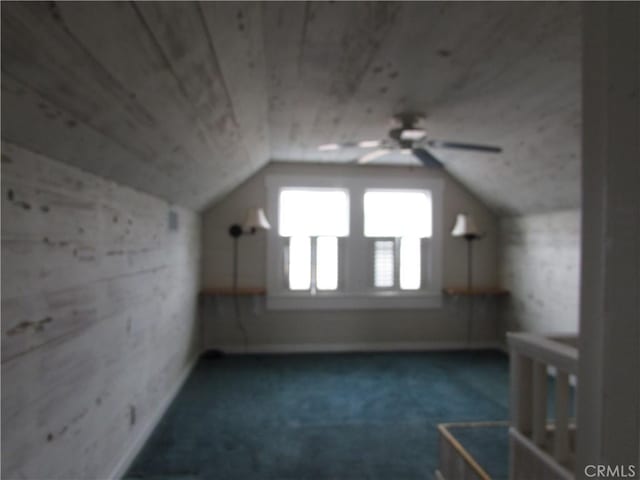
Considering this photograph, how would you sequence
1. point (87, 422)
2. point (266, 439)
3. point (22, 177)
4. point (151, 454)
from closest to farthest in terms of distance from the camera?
point (22, 177) < point (87, 422) < point (151, 454) < point (266, 439)

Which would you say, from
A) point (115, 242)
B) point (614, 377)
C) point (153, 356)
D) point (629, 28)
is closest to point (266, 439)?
point (153, 356)

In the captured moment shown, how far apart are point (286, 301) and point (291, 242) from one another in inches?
29.0

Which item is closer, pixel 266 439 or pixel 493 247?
pixel 266 439

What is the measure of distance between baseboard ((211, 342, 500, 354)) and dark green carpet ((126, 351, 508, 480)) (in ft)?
0.59

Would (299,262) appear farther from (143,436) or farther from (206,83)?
(206,83)

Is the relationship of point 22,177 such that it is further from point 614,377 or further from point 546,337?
point 546,337

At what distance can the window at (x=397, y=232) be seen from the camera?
4.86 metres

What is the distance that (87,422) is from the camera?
1.78 meters

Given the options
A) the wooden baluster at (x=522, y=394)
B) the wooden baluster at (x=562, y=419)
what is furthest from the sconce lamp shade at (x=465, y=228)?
the wooden baluster at (x=562, y=419)

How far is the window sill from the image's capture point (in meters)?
4.69

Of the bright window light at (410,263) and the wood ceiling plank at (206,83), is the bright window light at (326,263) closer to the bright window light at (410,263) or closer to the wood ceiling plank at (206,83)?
the bright window light at (410,263)

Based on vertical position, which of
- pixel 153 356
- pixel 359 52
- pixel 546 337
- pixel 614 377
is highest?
pixel 359 52

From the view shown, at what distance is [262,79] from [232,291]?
288 centimetres

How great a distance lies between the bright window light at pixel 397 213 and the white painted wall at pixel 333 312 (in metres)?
0.24
